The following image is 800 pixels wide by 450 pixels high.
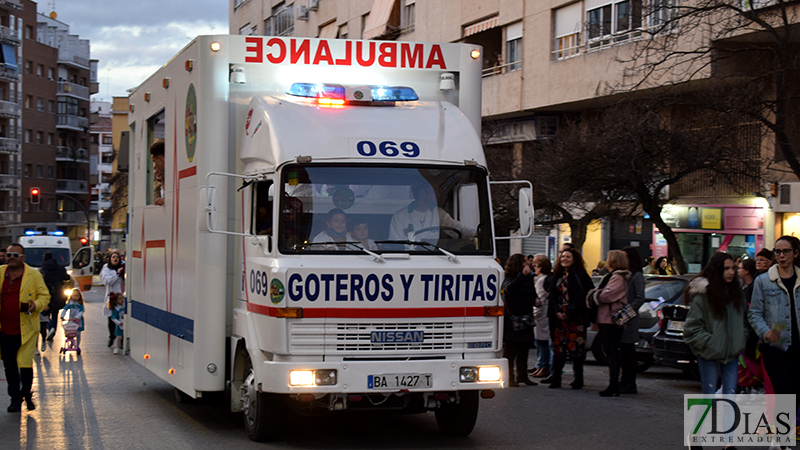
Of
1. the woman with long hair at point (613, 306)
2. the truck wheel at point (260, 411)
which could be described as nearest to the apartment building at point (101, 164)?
the woman with long hair at point (613, 306)

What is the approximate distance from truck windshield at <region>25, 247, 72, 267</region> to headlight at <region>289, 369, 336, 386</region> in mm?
27678

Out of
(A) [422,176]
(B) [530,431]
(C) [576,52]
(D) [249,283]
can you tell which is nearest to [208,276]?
(D) [249,283]

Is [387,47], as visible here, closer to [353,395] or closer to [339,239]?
[339,239]

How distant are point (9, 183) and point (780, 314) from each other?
79077 mm

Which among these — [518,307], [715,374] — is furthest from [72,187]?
[715,374]

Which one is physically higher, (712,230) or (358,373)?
(712,230)

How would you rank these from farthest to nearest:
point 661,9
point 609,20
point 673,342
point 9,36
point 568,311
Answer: point 9,36, point 609,20, point 661,9, point 673,342, point 568,311

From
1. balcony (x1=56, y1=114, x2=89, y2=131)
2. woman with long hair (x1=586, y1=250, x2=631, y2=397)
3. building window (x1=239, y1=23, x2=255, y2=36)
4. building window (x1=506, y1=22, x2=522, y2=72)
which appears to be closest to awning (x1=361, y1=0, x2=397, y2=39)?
building window (x1=506, y1=22, x2=522, y2=72)

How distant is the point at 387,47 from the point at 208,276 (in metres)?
2.67

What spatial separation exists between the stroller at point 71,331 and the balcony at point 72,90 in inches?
3210

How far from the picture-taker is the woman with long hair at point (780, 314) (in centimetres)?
779

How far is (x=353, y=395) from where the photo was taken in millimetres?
7508

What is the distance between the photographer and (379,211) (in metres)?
7.64

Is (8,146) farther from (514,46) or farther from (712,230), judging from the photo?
(712,230)
